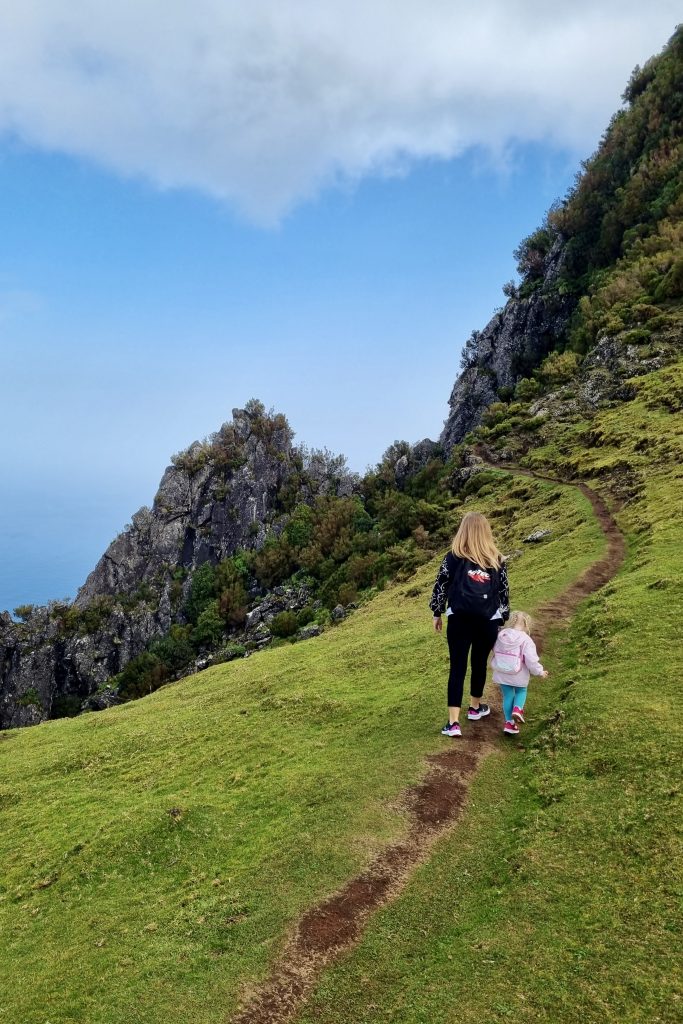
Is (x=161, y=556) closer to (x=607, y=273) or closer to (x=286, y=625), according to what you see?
(x=286, y=625)

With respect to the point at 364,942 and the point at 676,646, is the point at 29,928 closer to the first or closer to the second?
the point at 364,942

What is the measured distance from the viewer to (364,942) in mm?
7840

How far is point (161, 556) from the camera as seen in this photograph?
102 metres

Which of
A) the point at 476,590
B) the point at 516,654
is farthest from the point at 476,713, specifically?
the point at 476,590

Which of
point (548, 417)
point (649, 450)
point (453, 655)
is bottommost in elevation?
point (453, 655)

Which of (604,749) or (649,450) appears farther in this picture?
(649,450)

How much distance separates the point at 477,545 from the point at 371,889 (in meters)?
6.66

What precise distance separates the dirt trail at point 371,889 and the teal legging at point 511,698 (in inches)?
18.9

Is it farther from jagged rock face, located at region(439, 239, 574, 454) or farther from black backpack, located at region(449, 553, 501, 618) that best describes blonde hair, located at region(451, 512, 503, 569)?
Result: jagged rock face, located at region(439, 239, 574, 454)

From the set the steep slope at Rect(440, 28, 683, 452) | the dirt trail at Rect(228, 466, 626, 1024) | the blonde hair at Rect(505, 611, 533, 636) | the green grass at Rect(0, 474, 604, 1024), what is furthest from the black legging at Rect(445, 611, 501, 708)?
the steep slope at Rect(440, 28, 683, 452)

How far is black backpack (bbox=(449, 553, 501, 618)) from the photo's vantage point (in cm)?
1242

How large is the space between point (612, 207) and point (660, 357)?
1650 inches

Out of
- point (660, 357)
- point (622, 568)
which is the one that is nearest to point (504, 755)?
point (622, 568)

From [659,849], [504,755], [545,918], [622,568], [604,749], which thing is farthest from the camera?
[622,568]
